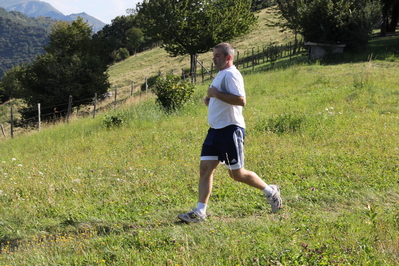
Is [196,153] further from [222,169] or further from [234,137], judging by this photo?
[234,137]

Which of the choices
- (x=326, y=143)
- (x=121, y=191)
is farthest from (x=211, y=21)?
(x=121, y=191)

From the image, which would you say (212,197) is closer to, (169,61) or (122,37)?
(169,61)

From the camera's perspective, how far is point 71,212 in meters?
4.92

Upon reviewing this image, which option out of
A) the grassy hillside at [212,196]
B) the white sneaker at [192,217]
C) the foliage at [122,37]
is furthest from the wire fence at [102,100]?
the foliage at [122,37]

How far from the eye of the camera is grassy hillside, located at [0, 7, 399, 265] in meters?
3.36

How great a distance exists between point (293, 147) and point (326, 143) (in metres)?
0.77

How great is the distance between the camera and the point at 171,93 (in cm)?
1317

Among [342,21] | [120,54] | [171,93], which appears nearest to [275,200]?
[171,93]

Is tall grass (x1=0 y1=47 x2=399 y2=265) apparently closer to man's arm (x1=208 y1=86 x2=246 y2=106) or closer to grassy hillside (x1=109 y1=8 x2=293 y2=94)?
man's arm (x1=208 y1=86 x2=246 y2=106)

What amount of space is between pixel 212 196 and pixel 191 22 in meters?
25.6

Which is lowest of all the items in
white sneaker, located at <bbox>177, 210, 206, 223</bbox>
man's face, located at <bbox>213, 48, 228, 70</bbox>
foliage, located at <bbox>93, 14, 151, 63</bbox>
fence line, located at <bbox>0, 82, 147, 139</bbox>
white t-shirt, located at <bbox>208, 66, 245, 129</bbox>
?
fence line, located at <bbox>0, 82, 147, 139</bbox>

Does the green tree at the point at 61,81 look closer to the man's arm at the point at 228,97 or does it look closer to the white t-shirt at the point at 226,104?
the white t-shirt at the point at 226,104

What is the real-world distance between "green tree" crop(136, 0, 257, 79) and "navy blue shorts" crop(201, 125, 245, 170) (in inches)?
994

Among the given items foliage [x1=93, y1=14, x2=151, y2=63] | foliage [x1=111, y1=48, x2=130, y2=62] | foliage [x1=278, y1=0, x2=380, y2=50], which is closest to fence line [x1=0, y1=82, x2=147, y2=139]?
foliage [x1=278, y1=0, x2=380, y2=50]
